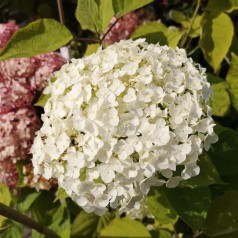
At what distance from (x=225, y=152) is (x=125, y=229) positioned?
310 millimetres

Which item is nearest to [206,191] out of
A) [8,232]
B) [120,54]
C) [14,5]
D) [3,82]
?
[120,54]

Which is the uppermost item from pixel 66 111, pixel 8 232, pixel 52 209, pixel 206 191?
pixel 66 111

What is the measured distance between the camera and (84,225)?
4.10 feet

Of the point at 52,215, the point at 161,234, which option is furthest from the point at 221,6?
the point at 52,215

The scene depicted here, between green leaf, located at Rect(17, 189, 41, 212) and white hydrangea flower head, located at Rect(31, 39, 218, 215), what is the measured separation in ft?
1.53

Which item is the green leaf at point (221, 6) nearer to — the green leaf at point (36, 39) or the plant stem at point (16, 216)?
the green leaf at point (36, 39)

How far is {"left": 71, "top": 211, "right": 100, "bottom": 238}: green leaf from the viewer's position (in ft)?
4.07

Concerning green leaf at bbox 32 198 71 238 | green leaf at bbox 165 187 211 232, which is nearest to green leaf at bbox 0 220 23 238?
green leaf at bbox 32 198 71 238

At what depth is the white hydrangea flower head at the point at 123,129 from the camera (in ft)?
2.87

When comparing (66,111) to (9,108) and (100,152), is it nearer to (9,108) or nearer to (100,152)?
(100,152)

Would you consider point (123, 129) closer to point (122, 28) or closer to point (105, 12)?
point (105, 12)

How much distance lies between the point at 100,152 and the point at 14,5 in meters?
1.27

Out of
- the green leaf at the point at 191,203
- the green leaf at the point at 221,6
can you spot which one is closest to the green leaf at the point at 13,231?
the green leaf at the point at 191,203

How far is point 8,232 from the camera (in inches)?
45.0
